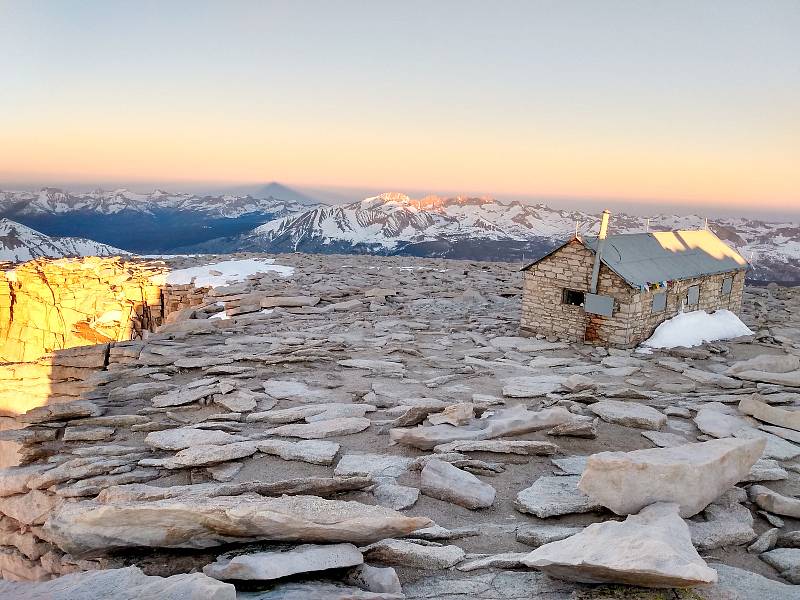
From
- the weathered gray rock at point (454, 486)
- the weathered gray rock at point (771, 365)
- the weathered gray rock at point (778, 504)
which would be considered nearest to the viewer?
the weathered gray rock at point (778, 504)

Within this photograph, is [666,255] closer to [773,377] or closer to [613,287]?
[613,287]

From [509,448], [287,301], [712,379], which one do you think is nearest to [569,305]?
[712,379]

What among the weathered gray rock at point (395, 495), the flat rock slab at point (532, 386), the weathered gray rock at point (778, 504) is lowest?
the flat rock slab at point (532, 386)

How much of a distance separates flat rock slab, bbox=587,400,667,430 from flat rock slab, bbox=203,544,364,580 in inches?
234

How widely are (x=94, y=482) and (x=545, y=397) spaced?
24.8 ft

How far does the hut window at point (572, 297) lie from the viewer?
1610cm

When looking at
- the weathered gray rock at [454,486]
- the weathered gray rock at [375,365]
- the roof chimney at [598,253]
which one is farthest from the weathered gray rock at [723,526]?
the roof chimney at [598,253]

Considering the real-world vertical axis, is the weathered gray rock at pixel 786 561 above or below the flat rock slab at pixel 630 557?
below

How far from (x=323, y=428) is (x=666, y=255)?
1384 centimetres

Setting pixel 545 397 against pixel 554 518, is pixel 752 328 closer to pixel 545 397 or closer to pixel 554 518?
pixel 545 397

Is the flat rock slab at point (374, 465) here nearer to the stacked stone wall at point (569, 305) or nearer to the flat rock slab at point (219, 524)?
the flat rock slab at point (219, 524)

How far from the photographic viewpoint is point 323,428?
8.36m

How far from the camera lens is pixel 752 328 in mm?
18625

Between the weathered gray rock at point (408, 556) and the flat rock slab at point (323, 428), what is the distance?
3703mm
